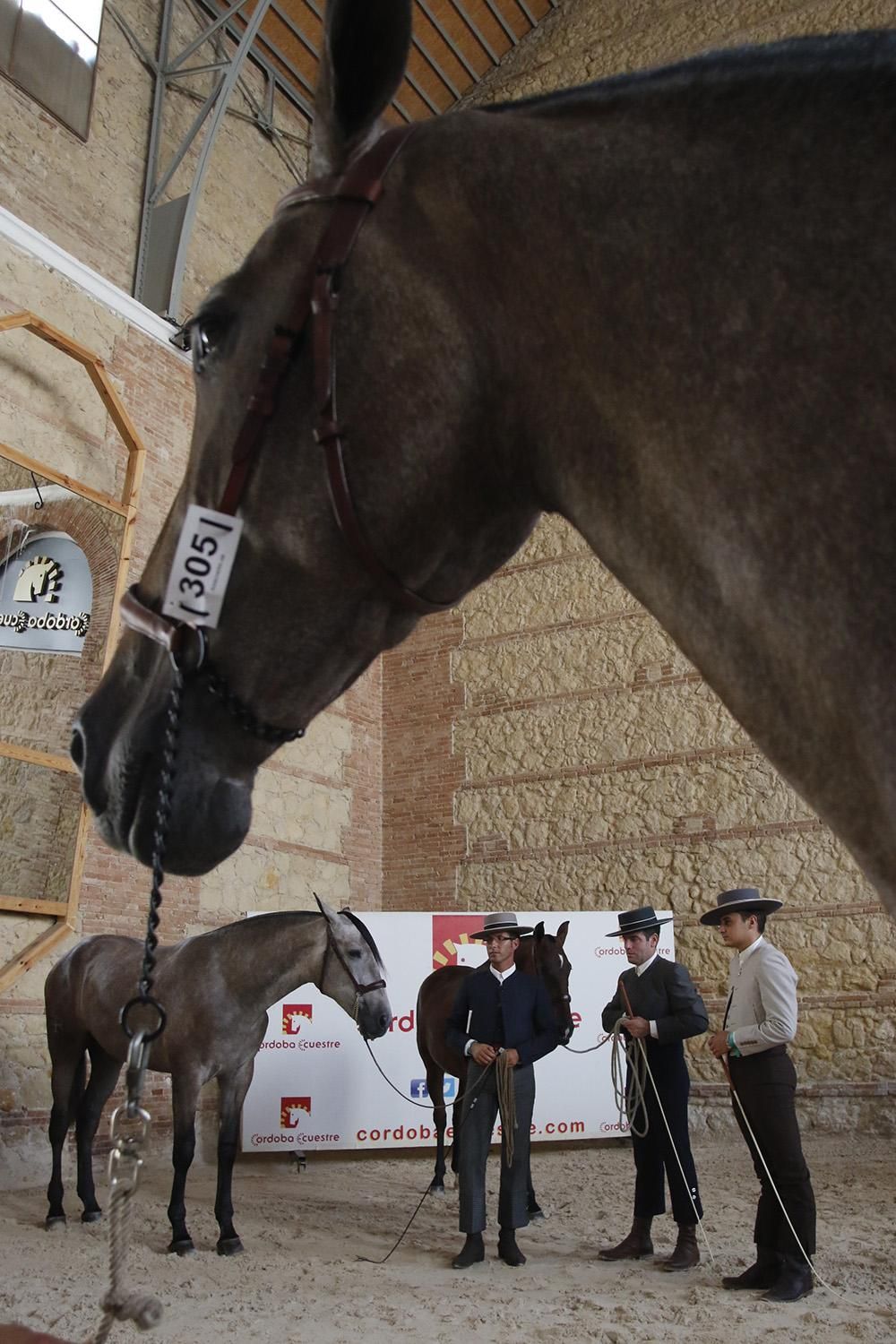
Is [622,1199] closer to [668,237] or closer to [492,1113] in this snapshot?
[492,1113]

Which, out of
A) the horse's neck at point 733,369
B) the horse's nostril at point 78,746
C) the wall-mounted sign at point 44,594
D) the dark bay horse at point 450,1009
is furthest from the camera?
the wall-mounted sign at point 44,594

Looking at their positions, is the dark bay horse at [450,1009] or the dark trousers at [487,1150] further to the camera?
the dark bay horse at [450,1009]

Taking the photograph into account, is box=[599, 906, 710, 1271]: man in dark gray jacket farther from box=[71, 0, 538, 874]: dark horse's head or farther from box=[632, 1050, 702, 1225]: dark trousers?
box=[71, 0, 538, 874]: dark horse's head

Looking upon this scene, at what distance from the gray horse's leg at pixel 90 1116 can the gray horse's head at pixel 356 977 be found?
1631mm

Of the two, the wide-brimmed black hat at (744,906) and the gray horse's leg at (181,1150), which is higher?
the wide-brimmed black hat at (744,906)

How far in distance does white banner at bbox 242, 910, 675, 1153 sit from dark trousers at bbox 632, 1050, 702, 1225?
2.41m

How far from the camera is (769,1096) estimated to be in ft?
14.6

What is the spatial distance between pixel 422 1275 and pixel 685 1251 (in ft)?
4.12

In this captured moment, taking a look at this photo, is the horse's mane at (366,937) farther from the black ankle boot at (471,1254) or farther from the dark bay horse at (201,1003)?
the black ankle boot at (471,1254)

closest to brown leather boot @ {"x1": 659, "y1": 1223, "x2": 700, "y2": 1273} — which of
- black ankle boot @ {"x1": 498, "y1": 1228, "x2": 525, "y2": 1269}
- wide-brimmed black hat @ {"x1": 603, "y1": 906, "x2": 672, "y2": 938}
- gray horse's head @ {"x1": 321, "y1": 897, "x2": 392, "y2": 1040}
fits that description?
black ankle boot @ {"x1": 498, "y1": 1228, "x2": 525, "y2": 1269}

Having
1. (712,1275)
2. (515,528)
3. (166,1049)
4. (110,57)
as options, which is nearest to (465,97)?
(110,57)

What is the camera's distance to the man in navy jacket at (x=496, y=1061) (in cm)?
488

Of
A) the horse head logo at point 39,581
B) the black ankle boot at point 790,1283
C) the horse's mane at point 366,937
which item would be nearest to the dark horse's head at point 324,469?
the black ankle boot at point 790,1283

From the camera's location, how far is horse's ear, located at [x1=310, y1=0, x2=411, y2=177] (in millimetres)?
751
